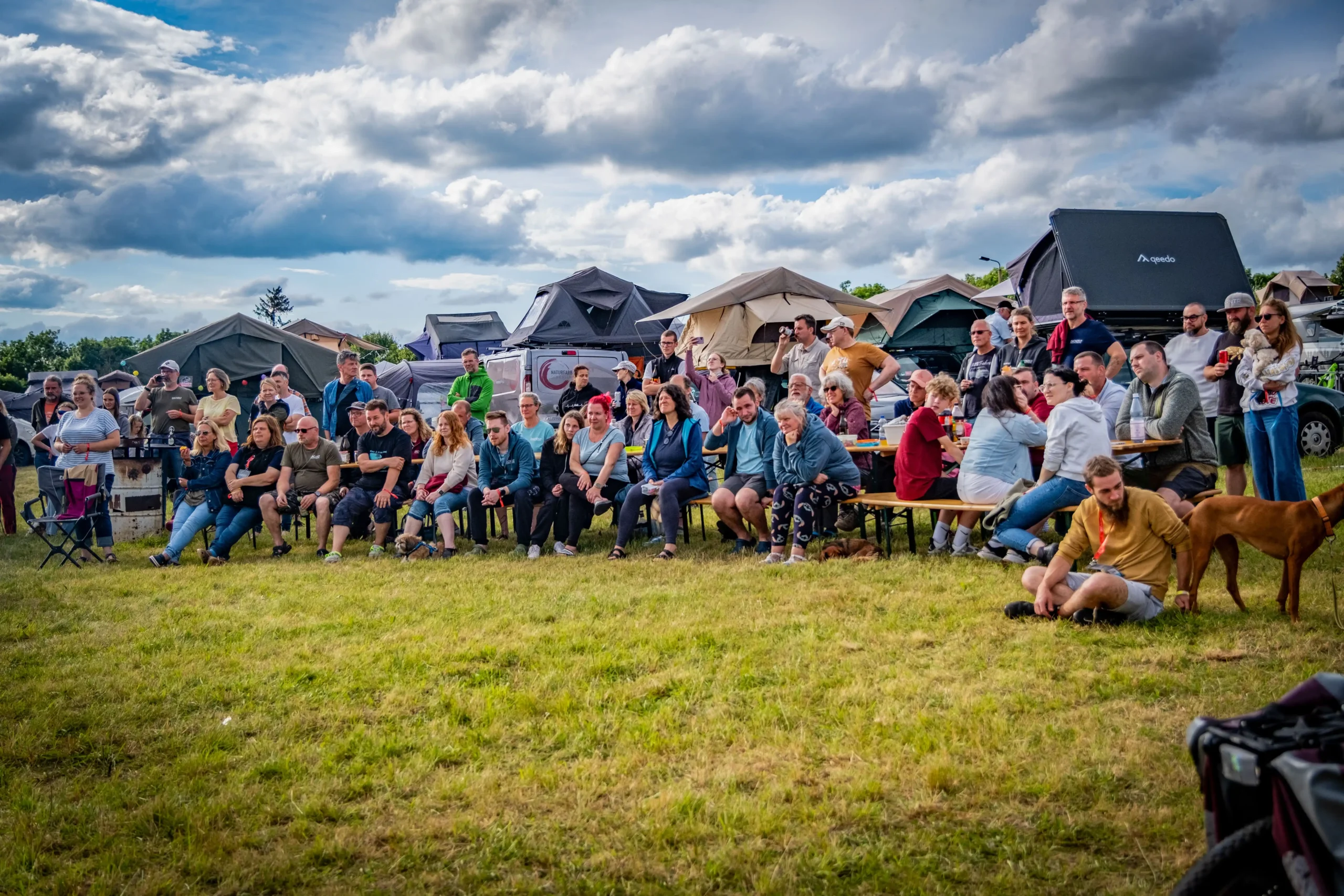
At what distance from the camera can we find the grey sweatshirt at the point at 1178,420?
6574 millimetres

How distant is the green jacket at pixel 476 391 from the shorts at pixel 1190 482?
7.50m

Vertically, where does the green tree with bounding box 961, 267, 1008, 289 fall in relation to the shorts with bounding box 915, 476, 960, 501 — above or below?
above

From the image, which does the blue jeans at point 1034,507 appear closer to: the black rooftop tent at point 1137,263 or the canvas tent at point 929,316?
the black rooftop tent at point 1137,263

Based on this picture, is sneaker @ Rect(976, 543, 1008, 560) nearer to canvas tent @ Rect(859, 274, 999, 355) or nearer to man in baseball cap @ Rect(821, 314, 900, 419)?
man in baseball cap @ Rect(821, 314, 900, 419)

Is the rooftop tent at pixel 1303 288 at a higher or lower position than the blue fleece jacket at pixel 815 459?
higher

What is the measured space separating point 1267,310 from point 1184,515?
1484 millimetres

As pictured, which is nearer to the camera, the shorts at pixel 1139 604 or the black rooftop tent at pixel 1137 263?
the shorts at pixel 1139 604

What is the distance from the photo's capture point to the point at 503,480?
8.76 metres

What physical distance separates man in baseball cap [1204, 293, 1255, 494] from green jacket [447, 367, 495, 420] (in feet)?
24.7

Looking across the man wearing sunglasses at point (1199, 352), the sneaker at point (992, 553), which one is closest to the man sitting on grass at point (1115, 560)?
the sneaker at point (992, 553)

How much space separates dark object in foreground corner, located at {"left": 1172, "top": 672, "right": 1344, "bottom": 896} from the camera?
1.79 metres

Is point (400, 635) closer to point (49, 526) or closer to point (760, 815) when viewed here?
point (760, 815)

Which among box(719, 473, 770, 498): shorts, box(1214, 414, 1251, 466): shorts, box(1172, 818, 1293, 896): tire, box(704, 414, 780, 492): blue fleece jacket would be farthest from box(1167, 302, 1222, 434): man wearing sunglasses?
box(1172, 818, 1293, 896): tire

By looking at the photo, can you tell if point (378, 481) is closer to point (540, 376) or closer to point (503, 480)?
point (503, 480)
